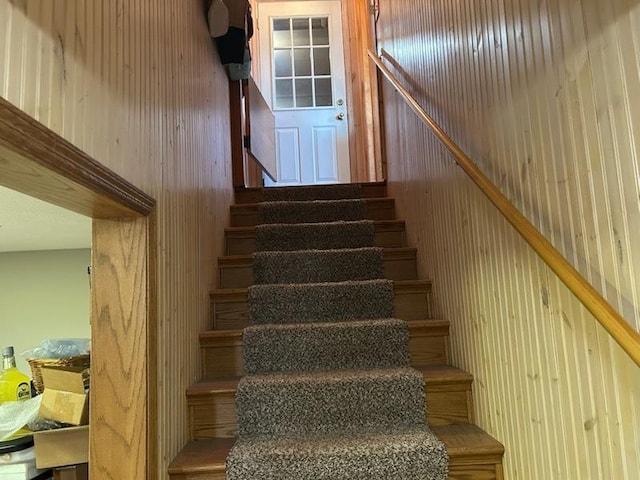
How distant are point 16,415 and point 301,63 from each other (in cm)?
403

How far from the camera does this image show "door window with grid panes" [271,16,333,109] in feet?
15.9

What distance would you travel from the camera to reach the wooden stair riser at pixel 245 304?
226 cm

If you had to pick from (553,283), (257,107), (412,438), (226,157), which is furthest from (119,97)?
(257,107)

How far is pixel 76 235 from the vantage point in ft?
8.61

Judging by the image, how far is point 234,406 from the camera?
1743 mm

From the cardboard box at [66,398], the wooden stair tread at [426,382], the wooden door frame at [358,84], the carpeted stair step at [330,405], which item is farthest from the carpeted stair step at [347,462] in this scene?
the wooden door frame at [358,84]

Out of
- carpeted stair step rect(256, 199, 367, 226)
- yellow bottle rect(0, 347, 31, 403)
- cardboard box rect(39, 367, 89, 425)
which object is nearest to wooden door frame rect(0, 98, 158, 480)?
cardboard box rect(39, 367, 89, 425)

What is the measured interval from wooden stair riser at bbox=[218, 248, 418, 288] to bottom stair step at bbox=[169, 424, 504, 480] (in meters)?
1.04

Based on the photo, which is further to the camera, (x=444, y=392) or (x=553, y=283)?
(x=444, y=392)

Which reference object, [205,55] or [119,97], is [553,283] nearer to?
[119,97]

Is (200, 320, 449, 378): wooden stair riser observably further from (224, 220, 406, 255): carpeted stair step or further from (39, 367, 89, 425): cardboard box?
(224, 220, 406, 255): carpeted stair step

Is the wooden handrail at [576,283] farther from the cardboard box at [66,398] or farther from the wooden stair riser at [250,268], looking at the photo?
the cardboard box at [66,398]

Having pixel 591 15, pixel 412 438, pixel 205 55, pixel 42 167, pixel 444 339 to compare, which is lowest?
pixel 412 438

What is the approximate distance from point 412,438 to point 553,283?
0.71 metres
